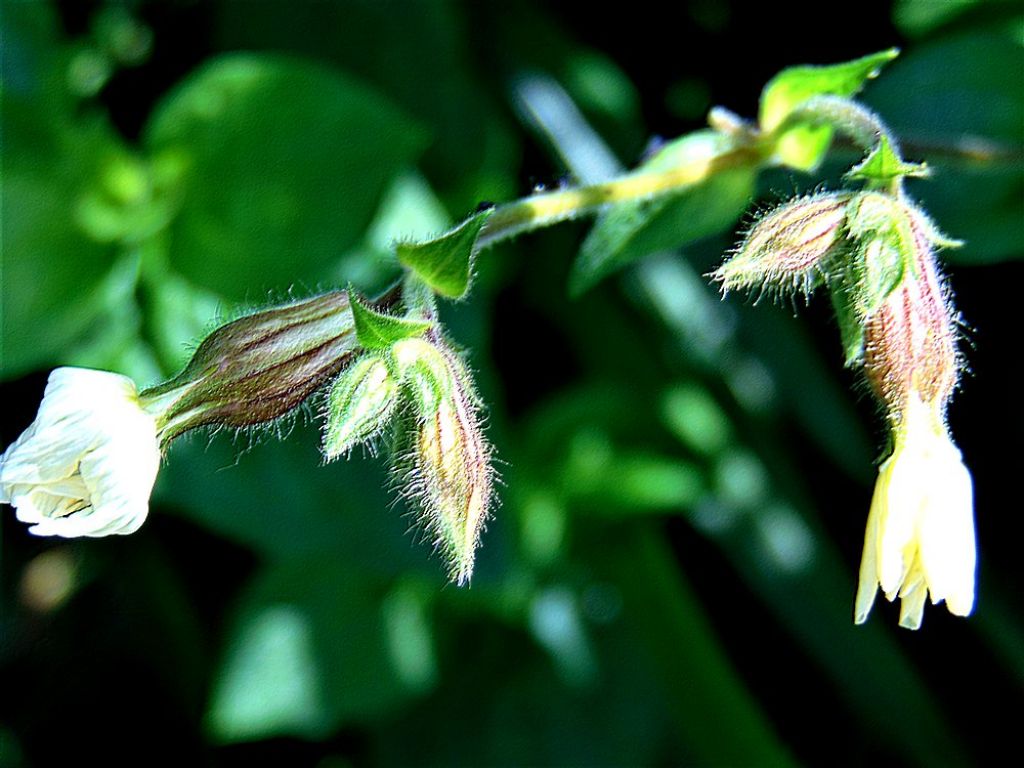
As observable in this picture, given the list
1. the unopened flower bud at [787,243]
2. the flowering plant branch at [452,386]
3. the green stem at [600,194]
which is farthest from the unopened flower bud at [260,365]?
the unopened flower bud at [787,243]

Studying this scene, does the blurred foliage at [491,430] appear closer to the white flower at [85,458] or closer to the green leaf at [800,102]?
the green leaf at [800,102]

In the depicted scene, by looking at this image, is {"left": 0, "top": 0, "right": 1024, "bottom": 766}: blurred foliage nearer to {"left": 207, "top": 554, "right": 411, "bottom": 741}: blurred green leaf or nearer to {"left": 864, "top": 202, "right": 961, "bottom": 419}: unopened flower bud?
{"left": 207, "top": 554, "right": 411, "bottom": 741}: blurred green leaf

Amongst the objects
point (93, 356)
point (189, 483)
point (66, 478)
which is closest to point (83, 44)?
point (93, 356)

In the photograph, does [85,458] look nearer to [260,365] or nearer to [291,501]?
[260,365]

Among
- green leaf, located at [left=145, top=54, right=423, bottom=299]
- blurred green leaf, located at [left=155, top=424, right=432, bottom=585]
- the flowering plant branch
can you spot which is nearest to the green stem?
the flowering plant branch

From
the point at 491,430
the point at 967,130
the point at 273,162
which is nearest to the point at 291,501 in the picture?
the point at 491,430

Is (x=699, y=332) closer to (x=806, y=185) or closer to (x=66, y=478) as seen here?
(x=806, y=185)
